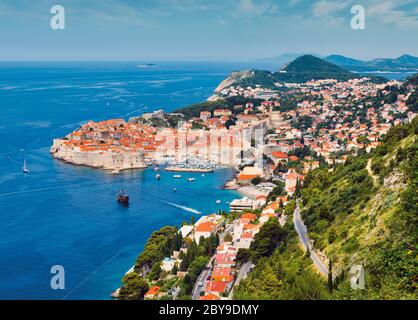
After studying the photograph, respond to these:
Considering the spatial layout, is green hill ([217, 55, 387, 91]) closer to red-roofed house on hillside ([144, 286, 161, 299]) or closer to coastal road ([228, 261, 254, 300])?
coastal road ([228, 261, 254, 300])

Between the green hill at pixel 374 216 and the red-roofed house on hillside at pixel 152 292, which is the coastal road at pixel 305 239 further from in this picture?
the red-roofed house on hillside at pixel 152 292

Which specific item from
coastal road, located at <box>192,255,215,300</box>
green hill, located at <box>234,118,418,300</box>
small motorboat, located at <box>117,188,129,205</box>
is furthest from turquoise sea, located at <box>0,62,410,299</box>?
green hill, located at <box>234,118,418,300</box>

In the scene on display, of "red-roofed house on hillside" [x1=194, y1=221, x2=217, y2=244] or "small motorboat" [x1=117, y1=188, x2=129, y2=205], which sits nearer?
"red-roofed house on hillside" [x1=194, y1=221, x2=217, y2=244]

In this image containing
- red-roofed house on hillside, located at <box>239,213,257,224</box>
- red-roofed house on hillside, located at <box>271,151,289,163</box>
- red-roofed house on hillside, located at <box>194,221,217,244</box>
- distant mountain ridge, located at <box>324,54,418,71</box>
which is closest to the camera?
red-roofed house on hillside, located at <box>194,221,217,244</box>

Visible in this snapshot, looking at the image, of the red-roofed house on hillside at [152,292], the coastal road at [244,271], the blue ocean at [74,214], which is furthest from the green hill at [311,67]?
the red-roofed house on hillside at [152,292]

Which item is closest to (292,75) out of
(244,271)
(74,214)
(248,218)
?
(74,214)
